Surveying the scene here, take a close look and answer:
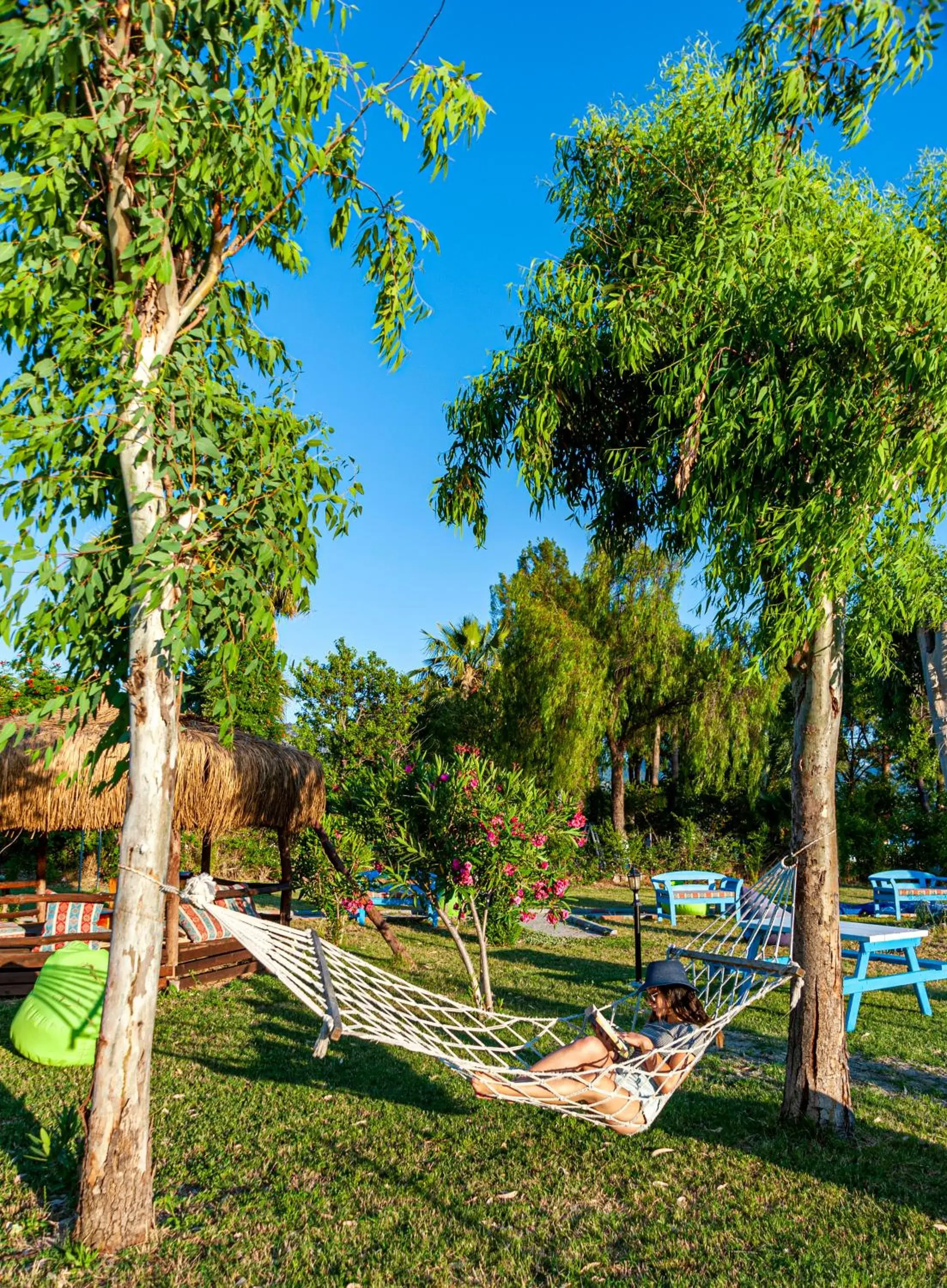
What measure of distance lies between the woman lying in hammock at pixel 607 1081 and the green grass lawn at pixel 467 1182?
13.3 inches

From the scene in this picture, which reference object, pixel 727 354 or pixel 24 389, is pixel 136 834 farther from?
pixel 727 354

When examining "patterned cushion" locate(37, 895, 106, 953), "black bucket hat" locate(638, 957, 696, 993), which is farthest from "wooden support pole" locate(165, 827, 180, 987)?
"black bucket hat" locate(638, 957, 696, 993)

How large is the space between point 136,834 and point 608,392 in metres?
3.59

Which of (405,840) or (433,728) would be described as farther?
(433,728)

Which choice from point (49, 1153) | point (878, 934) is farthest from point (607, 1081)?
point (878, 934)

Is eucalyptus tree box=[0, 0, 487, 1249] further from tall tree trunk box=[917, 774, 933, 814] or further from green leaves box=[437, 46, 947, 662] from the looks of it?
tall tree trunk box=[917, 774, 933, 814]

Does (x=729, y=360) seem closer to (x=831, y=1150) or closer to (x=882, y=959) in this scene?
(x=831, y=1150)

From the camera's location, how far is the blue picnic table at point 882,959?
19.3 ft

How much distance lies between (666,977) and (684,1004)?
16 cm

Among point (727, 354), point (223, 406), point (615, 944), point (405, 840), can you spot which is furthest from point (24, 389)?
point (615, 944)

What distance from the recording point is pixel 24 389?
3.10m

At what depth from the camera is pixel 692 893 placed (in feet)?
38.9

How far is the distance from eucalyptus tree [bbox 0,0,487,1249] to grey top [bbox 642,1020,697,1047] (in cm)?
214

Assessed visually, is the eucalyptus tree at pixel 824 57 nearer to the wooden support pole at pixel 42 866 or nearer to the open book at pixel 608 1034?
the open book at pixel 608 1034
